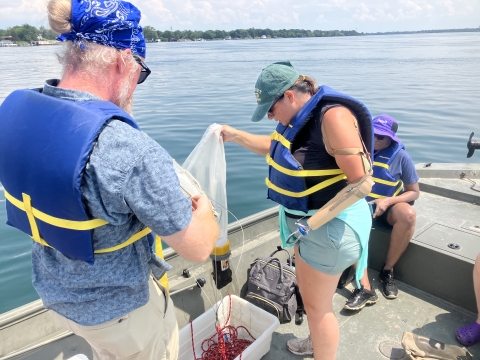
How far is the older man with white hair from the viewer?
1115 mm

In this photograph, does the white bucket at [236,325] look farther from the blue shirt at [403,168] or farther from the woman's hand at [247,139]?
the blue shirt at [403,168]

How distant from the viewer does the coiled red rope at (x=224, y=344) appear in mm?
2625

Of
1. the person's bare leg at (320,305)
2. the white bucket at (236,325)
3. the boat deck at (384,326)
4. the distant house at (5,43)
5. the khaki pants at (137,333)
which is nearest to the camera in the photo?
the khaki pants at (137,333)

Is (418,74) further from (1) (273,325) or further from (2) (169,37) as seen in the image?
(2) (169,37)

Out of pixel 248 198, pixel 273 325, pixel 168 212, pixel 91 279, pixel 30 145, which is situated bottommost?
pixel 248 198

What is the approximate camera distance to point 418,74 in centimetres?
2311

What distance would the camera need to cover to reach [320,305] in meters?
2.05

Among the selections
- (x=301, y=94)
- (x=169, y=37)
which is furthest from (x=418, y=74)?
(x=169, y=37)

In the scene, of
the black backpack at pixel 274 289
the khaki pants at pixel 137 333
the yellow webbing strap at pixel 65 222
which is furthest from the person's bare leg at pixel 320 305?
the yellow webbing strap at pixel 65 222

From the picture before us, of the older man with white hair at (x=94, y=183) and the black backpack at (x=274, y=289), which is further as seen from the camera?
the black backpack at (x=274, y=289)

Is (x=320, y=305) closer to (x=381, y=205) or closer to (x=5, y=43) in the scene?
(x=381, y=205)

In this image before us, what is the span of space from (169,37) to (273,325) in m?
94.0

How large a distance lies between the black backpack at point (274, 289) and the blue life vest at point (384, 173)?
3.36 ft

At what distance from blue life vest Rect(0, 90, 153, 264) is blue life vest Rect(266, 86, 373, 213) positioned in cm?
97
